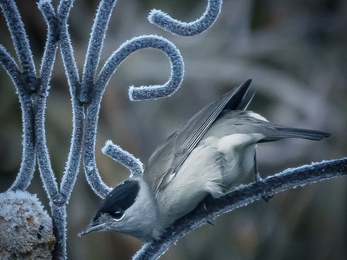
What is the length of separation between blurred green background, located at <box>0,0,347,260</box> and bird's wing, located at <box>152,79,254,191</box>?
0.67 m

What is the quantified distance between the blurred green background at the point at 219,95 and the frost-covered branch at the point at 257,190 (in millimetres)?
842

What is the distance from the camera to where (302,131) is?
0.68 m

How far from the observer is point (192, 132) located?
789 millimetres

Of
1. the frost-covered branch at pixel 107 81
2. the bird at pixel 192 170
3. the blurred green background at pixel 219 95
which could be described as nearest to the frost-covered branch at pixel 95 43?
the frost-covered branch at pixel 107 81

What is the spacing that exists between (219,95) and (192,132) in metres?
0.83

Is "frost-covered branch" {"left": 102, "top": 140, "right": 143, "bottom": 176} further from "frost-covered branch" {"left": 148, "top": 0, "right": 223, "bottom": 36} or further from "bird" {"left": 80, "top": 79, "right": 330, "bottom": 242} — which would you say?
"frost-covered branch" {"left": 148, "top": 0, "right": 223, "bottom": 36}

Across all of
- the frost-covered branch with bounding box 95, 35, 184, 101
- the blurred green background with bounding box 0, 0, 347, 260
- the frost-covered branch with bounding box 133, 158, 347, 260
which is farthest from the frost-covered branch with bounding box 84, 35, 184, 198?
the blurred green background with bounding box 0, 0, 347, 260

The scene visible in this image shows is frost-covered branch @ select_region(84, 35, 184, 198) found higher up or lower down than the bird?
higher up

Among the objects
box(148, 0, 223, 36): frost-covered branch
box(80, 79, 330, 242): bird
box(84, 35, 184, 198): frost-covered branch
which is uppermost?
box(148, 0, 223, 36): frost-covered branch

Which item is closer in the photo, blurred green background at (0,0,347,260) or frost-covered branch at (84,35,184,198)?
frost-covered branch at (84,35,184,198)

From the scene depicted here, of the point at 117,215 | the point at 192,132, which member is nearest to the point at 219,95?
the point at 192,132

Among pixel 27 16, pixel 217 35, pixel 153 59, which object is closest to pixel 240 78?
pixel 217 35

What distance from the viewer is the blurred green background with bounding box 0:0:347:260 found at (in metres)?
1.52

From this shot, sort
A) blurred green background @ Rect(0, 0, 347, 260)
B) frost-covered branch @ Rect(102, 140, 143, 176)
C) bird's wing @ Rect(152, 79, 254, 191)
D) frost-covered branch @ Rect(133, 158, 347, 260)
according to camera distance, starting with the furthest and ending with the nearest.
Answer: blurred green background @ Rect(0, 0, 347, 260)
bird's wing @ Rect(152, 79, 254, 191)
frost-covered branch @ Rect(102, 140, 143, 176)
frost-covered branch @ Rect(133, 158, 347, 260)
